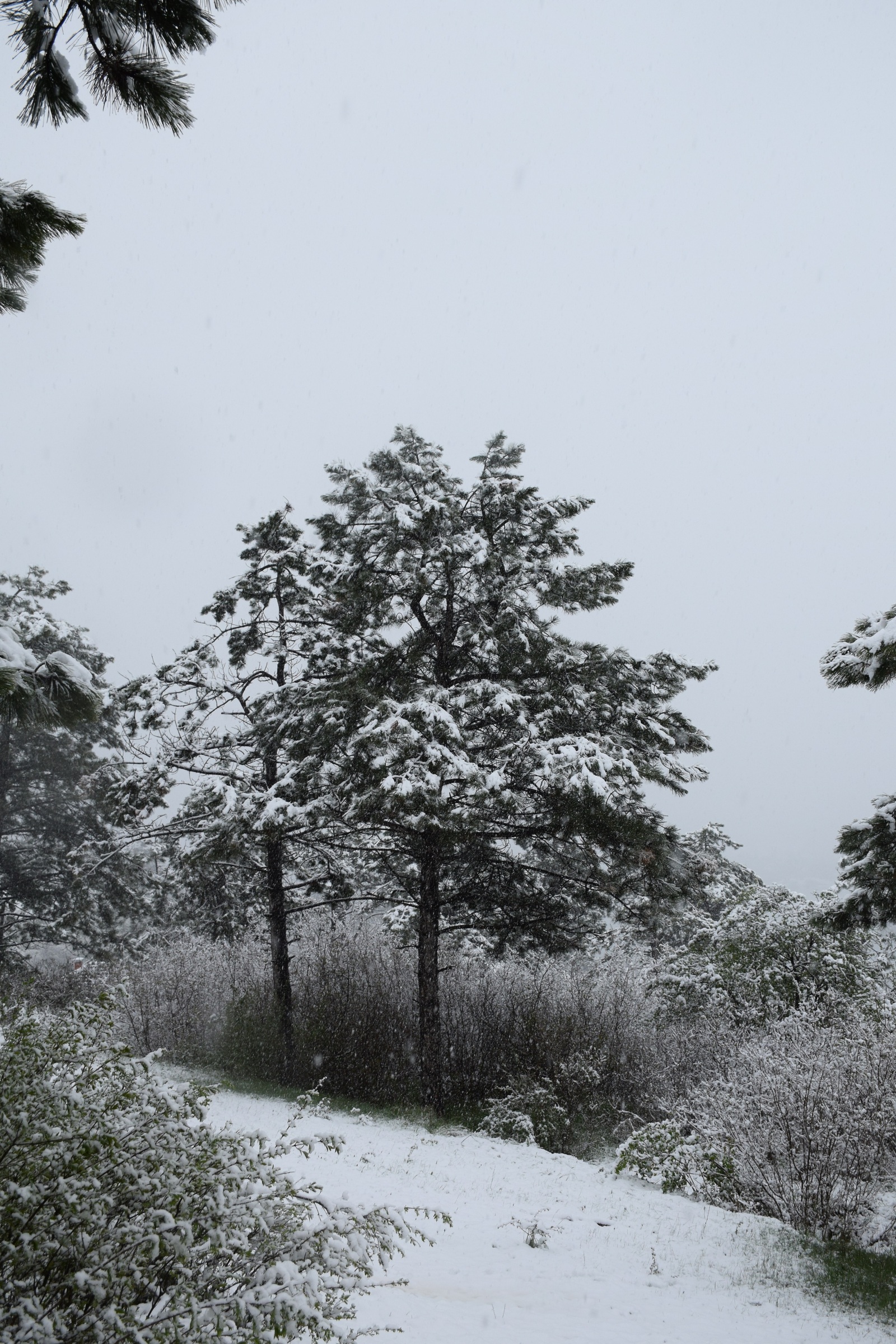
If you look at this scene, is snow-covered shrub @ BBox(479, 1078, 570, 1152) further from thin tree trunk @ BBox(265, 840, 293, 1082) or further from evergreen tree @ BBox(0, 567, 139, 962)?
evergreen tree @ BBox(0, 567, 139, 962)

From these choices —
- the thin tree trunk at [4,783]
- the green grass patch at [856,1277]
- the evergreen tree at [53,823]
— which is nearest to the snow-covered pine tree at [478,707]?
the green grass patch at [856,1277]

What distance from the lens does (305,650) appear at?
13.7 m

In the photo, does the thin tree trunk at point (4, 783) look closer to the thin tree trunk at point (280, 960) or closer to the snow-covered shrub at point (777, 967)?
the thin tree trunk at point (280, 960)

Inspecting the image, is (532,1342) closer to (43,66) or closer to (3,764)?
(43,66)

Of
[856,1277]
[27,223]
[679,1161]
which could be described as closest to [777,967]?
[679,1161]

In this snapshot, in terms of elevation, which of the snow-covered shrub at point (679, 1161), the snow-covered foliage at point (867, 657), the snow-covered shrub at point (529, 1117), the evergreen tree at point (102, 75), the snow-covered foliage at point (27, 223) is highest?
the evergreen tree at point (102, 75)

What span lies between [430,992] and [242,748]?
18.4ft

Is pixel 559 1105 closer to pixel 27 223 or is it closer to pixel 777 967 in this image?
pixel 777 967

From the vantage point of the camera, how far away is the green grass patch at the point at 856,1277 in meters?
5.10

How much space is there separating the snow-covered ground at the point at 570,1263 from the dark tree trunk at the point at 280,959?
4301 mm

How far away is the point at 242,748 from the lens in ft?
45.3

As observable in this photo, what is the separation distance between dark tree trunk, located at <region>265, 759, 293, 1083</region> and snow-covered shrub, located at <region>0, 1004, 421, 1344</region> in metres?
10.2

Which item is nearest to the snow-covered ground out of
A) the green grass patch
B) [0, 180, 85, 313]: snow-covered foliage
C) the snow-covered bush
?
the green grass patch

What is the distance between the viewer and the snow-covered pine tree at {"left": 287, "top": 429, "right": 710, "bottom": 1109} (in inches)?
404
